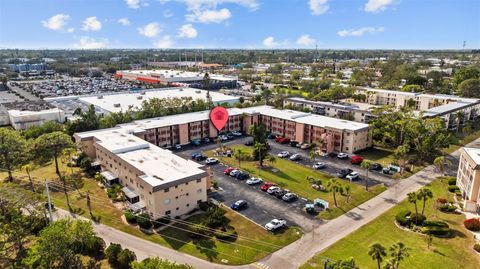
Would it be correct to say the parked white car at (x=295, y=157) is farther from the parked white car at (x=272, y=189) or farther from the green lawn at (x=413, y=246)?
the green lawn at (x=413, y=246)

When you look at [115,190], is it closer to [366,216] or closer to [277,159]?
[277,159]

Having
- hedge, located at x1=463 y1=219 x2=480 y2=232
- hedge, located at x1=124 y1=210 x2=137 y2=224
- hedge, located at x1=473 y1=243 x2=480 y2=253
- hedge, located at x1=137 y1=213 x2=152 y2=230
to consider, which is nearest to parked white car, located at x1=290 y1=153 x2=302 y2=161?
hedge, located at x1=463 y1=219 x2=480 y2=232

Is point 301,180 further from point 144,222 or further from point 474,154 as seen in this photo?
point 144,222

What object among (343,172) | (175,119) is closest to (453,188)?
(343,172)

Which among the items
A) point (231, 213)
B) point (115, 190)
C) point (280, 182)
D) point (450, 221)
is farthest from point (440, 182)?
point (115, 190)

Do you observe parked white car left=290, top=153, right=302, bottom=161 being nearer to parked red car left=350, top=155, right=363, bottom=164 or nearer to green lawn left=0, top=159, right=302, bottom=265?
parked red car left=350, top=155, right=363, bottom=164

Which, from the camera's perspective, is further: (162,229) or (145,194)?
(145,194)
